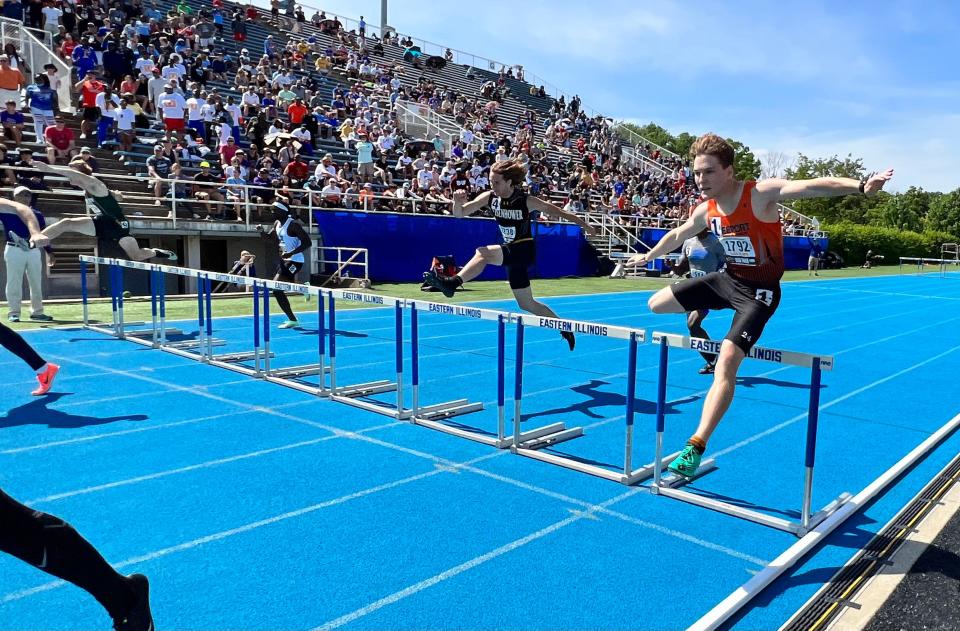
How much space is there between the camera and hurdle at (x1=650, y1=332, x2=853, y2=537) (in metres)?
3.64

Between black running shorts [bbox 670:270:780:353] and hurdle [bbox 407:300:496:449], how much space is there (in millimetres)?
1313

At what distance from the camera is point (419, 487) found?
4348 millimetres

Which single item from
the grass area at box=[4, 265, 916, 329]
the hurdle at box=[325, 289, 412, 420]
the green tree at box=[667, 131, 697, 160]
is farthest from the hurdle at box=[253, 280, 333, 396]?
the green tree at box=[667, 131, 697, 160]

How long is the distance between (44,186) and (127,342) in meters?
7.44

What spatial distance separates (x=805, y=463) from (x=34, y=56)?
21.1m

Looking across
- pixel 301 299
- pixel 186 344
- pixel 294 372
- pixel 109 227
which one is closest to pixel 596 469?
pixel 294 372

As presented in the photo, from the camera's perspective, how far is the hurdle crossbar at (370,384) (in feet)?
19.1

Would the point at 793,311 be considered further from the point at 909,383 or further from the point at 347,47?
the point at 347,47

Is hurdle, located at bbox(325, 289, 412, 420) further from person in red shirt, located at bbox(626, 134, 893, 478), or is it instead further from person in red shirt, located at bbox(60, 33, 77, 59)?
person in red shirt, located at bbox(60, 33, 77, 59)

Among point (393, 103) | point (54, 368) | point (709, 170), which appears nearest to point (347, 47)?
point (393, 103)

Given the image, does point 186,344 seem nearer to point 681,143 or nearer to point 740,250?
point 740,250

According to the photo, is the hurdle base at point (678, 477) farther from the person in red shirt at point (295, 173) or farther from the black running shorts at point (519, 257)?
the person in red shirt at point (295, 173)

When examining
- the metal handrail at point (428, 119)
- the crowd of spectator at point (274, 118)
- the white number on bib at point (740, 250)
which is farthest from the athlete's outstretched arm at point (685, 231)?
the metal handrail at point (428, 119)

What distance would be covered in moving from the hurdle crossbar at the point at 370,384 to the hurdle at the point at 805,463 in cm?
230
